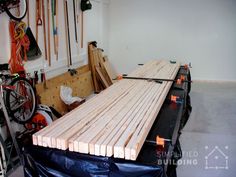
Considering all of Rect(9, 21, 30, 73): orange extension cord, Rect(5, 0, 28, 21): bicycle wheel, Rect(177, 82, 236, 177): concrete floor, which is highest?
Rect(5, 0, 28, 21): bicycle wheel

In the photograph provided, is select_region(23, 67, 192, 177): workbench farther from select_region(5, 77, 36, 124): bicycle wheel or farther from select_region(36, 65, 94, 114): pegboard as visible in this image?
select_region(36, 65, 94, 114): pegboard

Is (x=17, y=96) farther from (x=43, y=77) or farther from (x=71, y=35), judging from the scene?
(x=71, y=35)

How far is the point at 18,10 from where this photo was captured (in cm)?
344

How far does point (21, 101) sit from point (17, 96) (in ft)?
0.32

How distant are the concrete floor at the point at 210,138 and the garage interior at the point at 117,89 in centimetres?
2

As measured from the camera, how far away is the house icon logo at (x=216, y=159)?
113 inches

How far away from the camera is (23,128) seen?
3508 millimetres

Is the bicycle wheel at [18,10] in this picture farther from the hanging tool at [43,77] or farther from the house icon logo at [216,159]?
the house icon logo at [216,159]

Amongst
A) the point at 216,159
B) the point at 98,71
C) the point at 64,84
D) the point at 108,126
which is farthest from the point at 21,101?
the point at 98,71

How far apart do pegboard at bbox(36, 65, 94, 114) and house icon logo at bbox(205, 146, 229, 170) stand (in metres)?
2.62

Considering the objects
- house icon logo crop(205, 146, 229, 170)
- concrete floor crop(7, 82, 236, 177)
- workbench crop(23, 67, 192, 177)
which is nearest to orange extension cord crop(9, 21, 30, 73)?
concrete floor crop(7, 82, 236, 177)

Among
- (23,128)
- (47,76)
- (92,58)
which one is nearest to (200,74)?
(92,58)

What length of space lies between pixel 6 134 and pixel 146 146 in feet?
7.41

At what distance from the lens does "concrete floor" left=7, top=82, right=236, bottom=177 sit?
282cm
